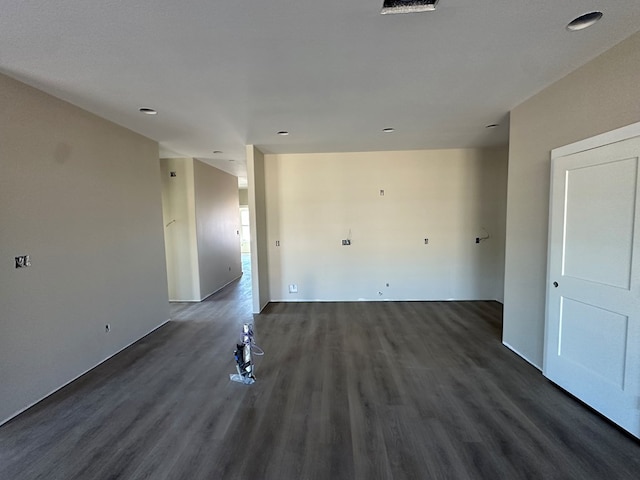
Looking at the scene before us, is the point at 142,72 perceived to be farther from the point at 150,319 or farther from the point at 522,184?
the point at 522,184

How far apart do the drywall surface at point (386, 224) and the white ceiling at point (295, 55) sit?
191 cm

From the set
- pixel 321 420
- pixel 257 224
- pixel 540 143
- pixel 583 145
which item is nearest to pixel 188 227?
pixel 257 224

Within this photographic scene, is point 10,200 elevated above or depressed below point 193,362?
above

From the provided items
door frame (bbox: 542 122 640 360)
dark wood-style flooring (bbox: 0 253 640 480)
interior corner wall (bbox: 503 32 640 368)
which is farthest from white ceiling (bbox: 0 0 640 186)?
dark wood-style flooring (bbox: 0 253 640 480)

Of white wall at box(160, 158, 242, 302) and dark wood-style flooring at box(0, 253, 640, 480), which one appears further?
white wall at box(160, 158, 242, 302)

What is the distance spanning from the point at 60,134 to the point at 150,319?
2.53 m

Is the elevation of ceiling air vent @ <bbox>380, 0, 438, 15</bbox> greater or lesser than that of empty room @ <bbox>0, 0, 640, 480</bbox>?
greater

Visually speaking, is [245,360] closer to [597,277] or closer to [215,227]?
[597,277]

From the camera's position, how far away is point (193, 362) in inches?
129

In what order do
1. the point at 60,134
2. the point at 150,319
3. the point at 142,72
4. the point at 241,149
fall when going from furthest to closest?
1. the point at 241,149
2. the point at 150,319
3. the point at 60,134
4. the point at 142,72

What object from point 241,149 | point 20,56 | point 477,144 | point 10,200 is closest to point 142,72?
point 20,56

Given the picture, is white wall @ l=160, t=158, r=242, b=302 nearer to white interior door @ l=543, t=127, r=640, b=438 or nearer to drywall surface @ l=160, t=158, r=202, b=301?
drywall surface @ l=160, t=158, r=202, b=301

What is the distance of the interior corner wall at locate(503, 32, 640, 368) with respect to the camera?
6.95ft

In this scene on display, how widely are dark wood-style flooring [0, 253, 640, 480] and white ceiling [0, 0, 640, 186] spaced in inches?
105
